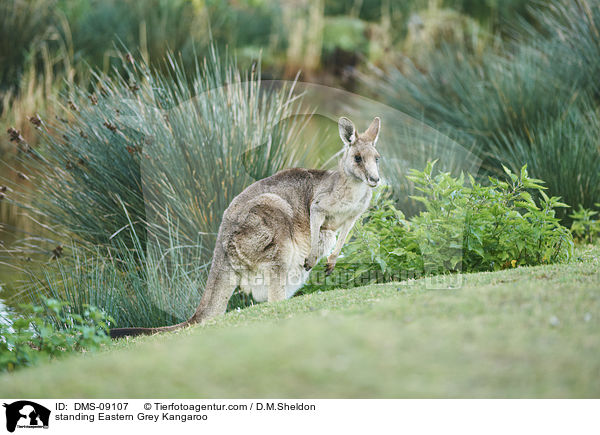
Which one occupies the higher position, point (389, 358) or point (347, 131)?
point (347, 131)

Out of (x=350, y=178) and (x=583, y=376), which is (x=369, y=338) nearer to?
(x=583, y=376)

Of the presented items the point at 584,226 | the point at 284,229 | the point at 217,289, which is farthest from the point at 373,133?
the point at 584,226

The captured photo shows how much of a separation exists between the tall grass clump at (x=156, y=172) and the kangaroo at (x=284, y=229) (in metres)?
0.78

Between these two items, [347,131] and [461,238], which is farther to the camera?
[461,238]

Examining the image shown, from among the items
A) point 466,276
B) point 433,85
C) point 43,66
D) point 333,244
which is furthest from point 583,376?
point 43,66

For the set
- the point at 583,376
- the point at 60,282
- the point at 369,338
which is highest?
the point at 583,376

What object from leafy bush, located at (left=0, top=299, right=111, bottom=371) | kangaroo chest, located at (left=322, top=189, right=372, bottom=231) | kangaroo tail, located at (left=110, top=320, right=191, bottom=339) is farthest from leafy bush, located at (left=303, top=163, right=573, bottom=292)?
leafy bush, located at (left=0, top=299, right=111, bottom=371)

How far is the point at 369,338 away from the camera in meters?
2.54

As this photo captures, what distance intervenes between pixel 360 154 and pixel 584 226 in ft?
9.56

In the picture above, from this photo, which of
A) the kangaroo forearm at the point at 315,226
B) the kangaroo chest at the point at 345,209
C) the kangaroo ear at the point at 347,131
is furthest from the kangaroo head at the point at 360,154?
A: the kangaroo forearm at the point at 315,226

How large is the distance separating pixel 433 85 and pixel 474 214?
4738mm

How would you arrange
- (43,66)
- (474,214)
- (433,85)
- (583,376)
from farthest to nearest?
(43,66), (433,85), (474,214), (583,376)

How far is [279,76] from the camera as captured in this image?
46.2 feet
